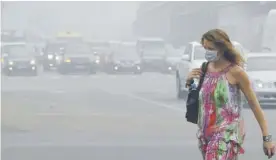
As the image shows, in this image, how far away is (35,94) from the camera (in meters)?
29.3

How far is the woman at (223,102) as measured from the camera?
724 cm

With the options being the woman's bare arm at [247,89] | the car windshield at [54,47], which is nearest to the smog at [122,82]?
the car windshield at [54,47]

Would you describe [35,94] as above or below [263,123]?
below

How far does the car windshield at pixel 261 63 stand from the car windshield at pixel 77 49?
2258 cm

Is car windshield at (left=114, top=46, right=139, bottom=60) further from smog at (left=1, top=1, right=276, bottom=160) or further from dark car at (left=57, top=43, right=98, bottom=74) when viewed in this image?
dark car at (left=57, top=43, right=98, bottom=74)

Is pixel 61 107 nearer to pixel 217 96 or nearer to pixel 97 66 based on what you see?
pixel 217 96

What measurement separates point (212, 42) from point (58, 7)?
248ft

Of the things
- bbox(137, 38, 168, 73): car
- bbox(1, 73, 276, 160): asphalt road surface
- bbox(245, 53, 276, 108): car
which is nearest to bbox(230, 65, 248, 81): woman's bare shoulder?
bbox(1, 73, 276, 160): asphalt road surface

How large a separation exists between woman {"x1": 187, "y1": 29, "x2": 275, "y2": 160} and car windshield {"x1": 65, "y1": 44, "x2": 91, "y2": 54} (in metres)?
39.0

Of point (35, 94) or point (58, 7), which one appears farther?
point (58, 7)

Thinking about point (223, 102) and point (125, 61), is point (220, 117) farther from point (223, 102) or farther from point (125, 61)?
point (125, 61)

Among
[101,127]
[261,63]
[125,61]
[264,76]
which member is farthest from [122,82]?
[101,127]

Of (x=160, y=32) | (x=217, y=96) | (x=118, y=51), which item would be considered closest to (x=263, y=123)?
(x=217, y=96)

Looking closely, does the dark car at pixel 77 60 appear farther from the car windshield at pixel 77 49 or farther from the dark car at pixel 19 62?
the dark car at pixel 19 62
